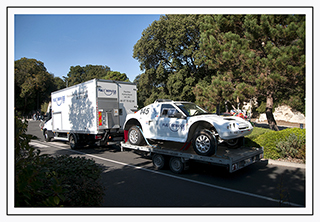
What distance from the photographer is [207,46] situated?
11.9 m

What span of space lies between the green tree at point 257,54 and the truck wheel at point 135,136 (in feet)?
18.3

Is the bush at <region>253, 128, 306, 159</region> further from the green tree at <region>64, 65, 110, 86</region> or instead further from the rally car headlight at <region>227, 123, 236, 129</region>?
the green tree at <region>64, 65, 110, 86</region>

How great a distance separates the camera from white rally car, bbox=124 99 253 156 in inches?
243

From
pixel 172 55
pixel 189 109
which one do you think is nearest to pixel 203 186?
pixel 189 109

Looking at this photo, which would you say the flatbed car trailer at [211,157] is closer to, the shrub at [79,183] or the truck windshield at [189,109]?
the truck windshield at [189,109]

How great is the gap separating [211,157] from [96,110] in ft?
20.4

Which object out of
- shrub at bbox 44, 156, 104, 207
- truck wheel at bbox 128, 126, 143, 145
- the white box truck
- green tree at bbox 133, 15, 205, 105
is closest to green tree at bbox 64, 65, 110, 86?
green tree at bbox 133, 15, 205, 105

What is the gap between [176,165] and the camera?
22.8ft

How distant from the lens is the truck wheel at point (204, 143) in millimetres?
5996

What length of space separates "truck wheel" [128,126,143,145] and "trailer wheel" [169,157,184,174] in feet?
5.56

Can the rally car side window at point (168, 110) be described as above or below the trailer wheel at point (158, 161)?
above

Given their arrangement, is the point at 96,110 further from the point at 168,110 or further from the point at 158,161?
the point at 158,161

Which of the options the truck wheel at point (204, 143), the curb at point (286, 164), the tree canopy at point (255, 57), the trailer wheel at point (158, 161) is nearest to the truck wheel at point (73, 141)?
the trailer wheel at point (158, 161)

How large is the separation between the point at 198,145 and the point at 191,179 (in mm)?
1001
